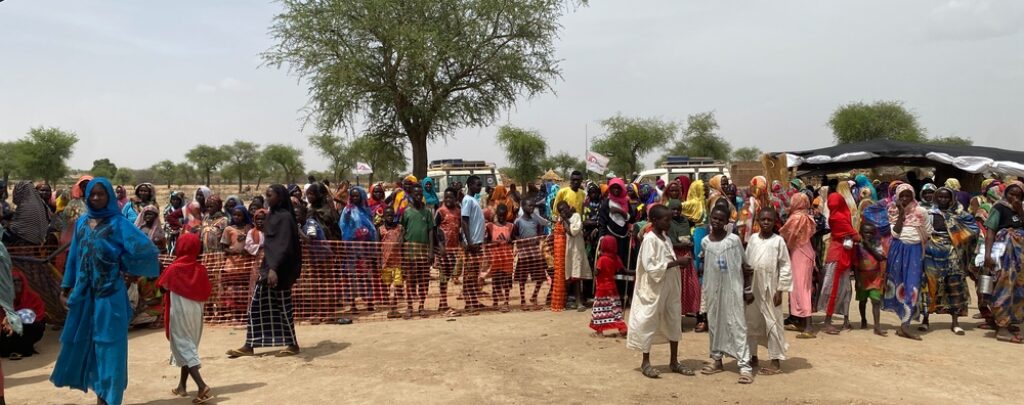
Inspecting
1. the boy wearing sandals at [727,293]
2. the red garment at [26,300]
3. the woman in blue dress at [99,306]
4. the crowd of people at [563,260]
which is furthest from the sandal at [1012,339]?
the red garment at [26,300]

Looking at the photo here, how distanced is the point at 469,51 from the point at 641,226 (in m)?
14.1

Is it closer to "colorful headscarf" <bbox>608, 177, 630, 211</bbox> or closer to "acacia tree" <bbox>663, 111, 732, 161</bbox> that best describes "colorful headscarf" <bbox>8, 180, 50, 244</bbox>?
"colorful headscarf" <bbox>608, 177, 630, 211</bbox>

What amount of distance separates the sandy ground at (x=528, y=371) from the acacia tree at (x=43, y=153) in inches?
2038

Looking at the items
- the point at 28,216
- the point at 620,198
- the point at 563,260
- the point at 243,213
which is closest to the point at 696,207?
the point at 620,198

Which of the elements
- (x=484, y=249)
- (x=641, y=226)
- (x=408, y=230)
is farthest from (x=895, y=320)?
(x=408, y=230)

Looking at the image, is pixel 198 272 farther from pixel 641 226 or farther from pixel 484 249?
pixel 641 226

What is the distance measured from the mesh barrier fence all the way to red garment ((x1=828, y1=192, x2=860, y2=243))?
3.32m

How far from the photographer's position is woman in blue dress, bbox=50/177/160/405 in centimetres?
469

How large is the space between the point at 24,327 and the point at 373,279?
11.9 feet

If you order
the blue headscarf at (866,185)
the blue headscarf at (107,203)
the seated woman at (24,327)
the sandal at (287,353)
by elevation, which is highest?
the blue headscarf at (866,185)

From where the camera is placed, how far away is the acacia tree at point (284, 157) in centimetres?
6788

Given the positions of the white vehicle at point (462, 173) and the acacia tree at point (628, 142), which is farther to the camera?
the acacia tree at point (628, 142)

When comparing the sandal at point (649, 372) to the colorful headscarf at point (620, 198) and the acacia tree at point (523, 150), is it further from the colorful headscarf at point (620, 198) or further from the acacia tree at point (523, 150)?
the acacia tree at point (523, 150)

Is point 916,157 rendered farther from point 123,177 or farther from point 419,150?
point 123,177
